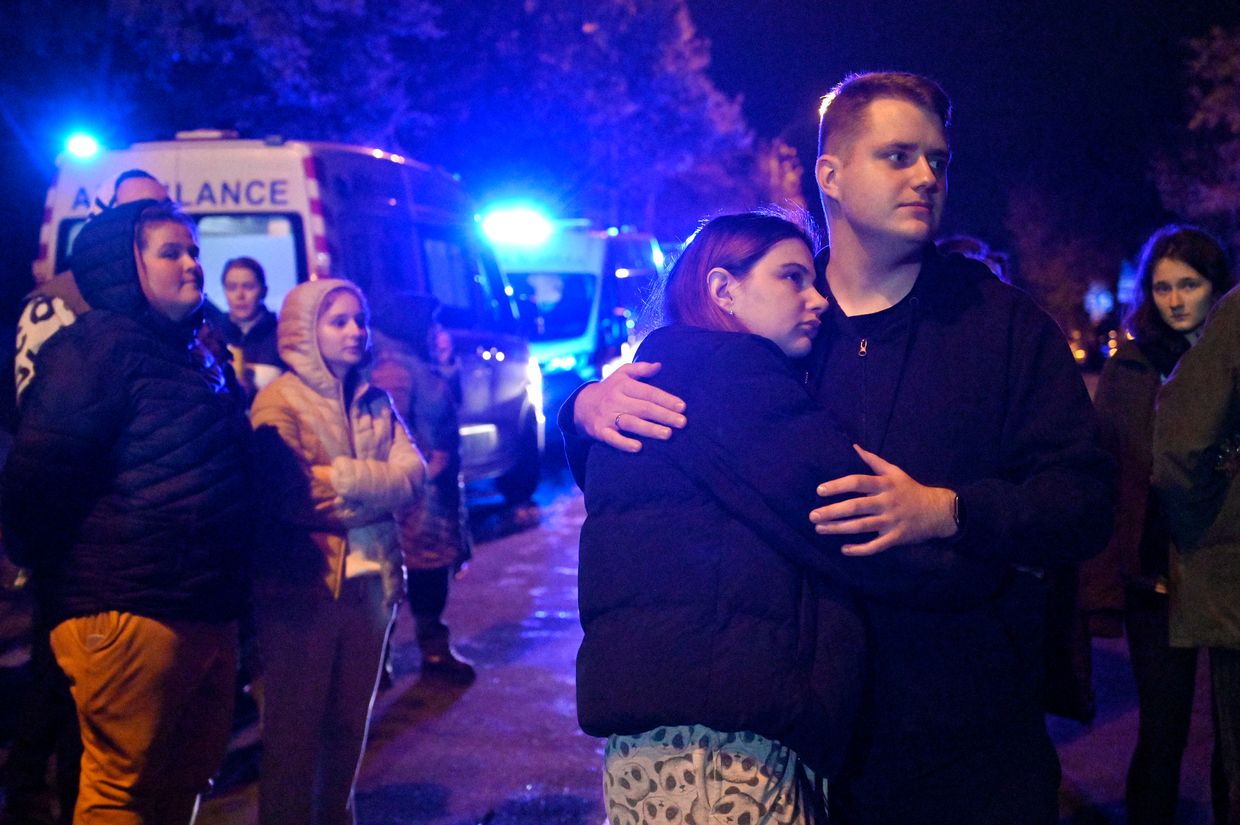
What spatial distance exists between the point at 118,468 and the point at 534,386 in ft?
23.3

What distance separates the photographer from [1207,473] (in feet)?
9.38

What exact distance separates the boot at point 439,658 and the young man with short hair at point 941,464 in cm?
381

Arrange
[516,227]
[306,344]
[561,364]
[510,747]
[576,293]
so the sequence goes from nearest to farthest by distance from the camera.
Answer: [306,344]
[510,747]
[561,364]
[516,227]
[576,293]

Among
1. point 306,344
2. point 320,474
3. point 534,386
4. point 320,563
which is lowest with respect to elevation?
point 534,386

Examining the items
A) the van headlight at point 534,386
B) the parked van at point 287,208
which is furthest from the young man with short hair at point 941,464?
the van headlight at point 534,386

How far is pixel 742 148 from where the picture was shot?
2128 inches

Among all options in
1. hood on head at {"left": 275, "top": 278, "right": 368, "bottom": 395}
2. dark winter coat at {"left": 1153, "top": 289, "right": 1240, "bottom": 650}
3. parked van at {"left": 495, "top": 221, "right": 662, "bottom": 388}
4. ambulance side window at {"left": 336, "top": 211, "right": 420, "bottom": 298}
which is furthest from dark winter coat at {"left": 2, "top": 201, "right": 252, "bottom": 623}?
parked van at {"left": 495, "top": 221, "right": 662, "bottom": 388}

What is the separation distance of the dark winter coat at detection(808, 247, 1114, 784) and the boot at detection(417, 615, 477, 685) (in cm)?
395

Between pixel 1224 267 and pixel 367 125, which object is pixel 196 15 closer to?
pixel 367 125

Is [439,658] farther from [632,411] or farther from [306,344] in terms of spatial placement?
[632,411]

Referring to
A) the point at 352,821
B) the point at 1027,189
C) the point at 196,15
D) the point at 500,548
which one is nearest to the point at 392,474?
the point at 352,821

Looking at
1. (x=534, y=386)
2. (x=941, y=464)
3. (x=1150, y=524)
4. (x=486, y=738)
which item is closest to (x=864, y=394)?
(x=941, y=464)

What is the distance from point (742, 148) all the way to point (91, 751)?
53.2m

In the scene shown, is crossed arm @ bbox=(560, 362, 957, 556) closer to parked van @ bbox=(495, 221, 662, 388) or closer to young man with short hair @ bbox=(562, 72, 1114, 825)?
young man with short hair @ bbox=(562, 72, 1114, 825)
